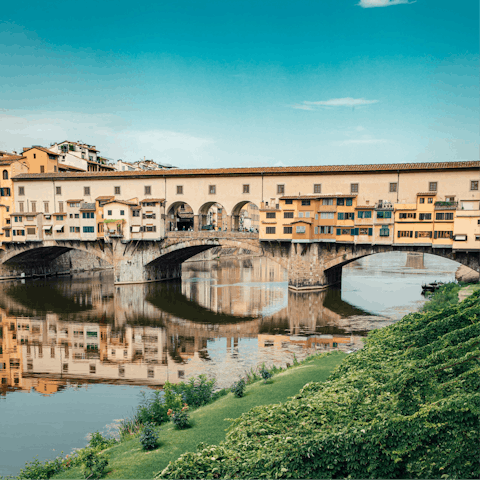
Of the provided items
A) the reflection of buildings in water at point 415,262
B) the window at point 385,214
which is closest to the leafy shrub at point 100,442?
the window at point 385,214

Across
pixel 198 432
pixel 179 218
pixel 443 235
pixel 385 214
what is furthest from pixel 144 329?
pixel 179 218

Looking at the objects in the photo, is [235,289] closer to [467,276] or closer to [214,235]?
[214,235]

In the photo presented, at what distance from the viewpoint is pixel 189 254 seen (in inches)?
1907

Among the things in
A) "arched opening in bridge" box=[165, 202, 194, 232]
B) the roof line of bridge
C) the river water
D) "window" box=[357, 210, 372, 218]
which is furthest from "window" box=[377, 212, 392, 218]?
"arched opening in bridge" box=[165, 202, 194, 232]

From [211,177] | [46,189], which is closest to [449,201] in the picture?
[211,177]

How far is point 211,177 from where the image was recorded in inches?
1667

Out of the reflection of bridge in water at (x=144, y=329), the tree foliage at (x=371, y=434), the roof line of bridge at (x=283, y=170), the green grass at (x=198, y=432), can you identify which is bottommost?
the reflection of bridge in water at (x=144, y=329)

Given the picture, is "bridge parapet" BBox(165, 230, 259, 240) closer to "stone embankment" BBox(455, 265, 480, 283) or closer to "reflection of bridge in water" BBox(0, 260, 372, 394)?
"reflection of bridge in water" BBox(0, 260, 372, 394)

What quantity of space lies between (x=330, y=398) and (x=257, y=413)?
163cm

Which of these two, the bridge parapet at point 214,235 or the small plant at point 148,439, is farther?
the bridge parapet at point 214,235

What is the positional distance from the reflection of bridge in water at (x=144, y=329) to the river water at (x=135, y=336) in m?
0.08

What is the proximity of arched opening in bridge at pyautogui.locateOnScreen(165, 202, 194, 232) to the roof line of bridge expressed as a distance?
4.54 meters

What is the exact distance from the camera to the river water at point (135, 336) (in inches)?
567

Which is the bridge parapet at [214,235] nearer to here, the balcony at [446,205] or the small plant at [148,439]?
the balcony at [446,205]
